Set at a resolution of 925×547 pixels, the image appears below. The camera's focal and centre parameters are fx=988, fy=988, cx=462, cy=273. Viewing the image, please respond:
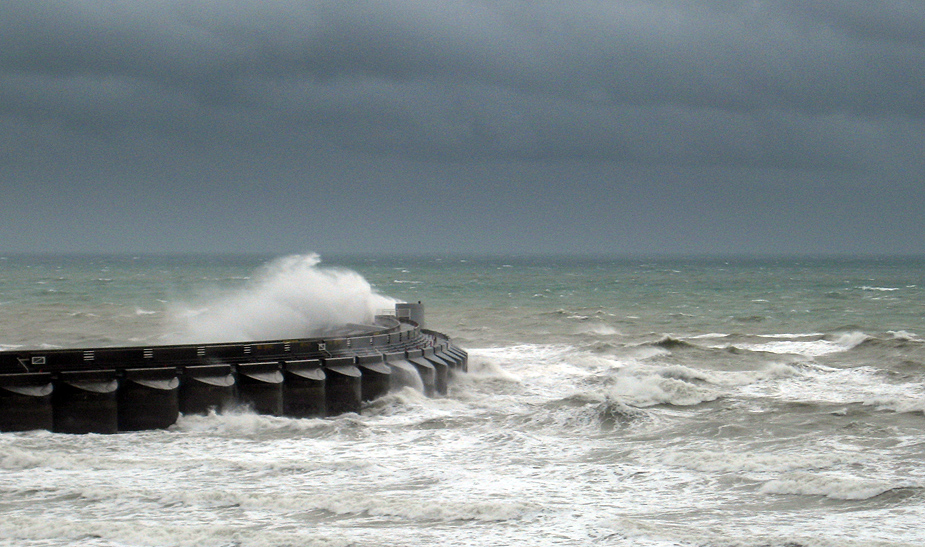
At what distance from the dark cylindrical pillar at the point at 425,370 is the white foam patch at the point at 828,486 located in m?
13.2

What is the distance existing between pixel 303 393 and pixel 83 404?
5.98 meters

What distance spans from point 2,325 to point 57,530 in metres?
49.9

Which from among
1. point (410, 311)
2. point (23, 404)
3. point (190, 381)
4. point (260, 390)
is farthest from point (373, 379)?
point (410, 311)

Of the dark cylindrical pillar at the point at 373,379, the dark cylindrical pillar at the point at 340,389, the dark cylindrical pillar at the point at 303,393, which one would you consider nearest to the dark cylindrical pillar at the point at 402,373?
the dark cylindrical pillar at the point at 373,379

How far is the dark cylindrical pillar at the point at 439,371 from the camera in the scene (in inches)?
1283

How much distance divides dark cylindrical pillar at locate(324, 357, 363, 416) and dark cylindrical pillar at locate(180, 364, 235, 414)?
114 inches

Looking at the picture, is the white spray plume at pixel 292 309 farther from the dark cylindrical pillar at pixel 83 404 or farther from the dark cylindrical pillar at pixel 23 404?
the dark cylindrical pillar at pixel 23 404

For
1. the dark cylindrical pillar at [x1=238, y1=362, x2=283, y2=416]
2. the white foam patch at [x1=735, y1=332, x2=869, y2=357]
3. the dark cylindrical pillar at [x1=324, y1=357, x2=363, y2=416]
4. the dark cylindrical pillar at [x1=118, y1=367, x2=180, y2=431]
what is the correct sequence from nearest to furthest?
the dark cylindrical pillar at [x1=118, y1=367, x2=180, y2=431] < the dark cylindrical pillar at [x1=238, y1=362, x2=283, y2=416] < the dark cylindrical pillar at [x1=324, y1=357, x2=363, y2=416] < the white foam patch at [x1=735, y1=332, x2=869, y2=357]

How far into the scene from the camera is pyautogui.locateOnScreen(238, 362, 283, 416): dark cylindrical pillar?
27.7 meters

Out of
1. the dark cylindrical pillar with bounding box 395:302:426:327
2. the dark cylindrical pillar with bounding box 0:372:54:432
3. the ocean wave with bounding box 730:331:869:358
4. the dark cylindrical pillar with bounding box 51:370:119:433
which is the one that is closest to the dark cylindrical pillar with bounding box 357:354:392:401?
the dark cylindrical pillar with bounding box 51:370:119:433

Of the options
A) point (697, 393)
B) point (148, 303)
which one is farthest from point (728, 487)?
point (148, 303)

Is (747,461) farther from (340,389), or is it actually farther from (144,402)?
(144,402)

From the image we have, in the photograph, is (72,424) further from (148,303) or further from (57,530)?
(148,303)

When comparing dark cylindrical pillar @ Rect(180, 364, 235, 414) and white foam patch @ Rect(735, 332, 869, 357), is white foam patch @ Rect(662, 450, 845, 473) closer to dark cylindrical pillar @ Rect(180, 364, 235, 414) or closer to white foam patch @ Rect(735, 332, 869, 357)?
dark cylindrical pillar @ Rect(180, 364, 235, 414)
